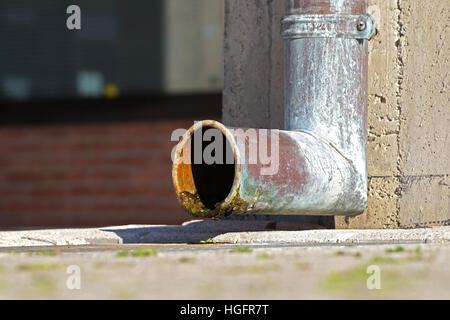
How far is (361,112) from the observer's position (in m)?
4.23

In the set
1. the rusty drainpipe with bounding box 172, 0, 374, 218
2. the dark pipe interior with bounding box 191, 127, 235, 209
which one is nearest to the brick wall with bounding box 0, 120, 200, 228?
the dark pipe interior with bounding box 191, 127, 235, 209

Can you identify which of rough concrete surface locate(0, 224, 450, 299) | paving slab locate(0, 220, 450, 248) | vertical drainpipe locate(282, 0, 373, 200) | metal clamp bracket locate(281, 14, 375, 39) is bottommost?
paving slab locate(0, 220, 450, 248)

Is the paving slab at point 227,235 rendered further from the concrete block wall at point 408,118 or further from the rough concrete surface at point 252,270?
the concrete block wall at point 408,118

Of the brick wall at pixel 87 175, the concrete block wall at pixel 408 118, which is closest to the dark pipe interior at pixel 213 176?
the concrete block wall at pixel 408 118

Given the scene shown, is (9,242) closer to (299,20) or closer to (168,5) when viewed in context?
(299,20)

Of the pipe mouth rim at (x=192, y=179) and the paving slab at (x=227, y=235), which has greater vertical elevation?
the pipe mouth rim at (x=192, y=179)

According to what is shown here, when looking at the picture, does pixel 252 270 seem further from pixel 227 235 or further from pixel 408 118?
pixel 408 118

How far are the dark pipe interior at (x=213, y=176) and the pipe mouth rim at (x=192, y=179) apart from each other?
0.14 feet

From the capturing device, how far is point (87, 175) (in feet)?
28.6

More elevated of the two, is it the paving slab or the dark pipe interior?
the dark pipe interior

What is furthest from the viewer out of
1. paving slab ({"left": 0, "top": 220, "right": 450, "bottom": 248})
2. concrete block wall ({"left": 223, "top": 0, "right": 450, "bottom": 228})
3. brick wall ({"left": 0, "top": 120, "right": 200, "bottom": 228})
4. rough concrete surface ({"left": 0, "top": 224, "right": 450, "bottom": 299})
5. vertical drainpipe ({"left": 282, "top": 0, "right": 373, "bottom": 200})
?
brick wall ({"left": 0, "top": 120, "right": 200, "bottom": 228})

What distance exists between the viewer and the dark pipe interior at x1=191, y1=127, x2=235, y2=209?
3975 millimetres

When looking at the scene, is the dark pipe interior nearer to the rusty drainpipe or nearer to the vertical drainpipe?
the rusty drainpipe

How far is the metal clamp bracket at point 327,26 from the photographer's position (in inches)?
165
